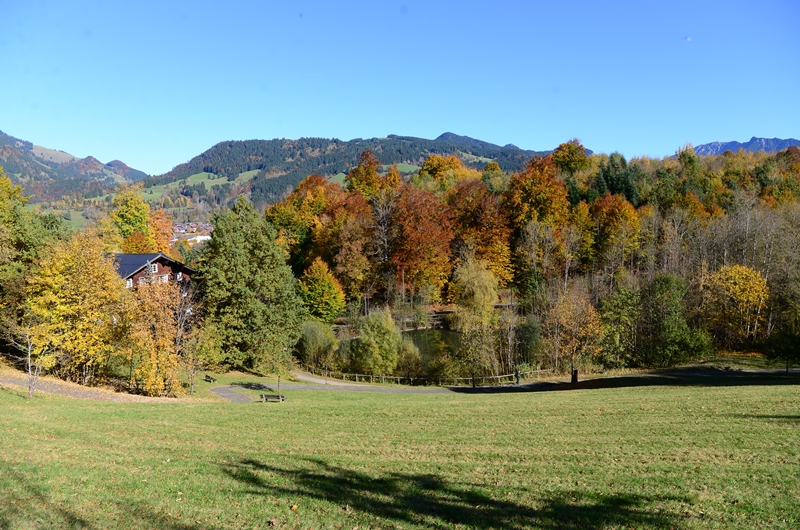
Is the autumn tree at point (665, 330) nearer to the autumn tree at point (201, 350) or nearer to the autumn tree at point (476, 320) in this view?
the autumn tree at point (476, 320)

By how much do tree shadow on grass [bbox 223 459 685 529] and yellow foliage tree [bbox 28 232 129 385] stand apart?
19.1 meters

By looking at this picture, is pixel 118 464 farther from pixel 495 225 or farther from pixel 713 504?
pixel 495 225

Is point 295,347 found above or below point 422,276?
below

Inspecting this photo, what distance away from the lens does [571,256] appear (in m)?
61.0

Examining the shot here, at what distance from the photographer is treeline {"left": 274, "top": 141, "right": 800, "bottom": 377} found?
43.0 meters

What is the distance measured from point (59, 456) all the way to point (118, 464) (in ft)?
5.65

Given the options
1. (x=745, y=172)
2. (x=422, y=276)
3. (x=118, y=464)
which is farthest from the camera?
(x=745, y=172)

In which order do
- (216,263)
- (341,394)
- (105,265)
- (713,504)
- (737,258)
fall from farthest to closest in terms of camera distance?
(737,258) < (216,263) < (341,394) < (105,265) < (713,504)

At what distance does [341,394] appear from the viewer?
32781mm

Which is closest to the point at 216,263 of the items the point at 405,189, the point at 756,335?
the point at 405,189

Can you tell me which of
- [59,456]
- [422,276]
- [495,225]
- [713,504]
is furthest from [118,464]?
[495,225]

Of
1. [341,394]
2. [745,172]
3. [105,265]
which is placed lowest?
[341,394]

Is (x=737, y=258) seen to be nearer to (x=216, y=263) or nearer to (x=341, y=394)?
(x=341, y=394)

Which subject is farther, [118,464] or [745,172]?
[745,172]
